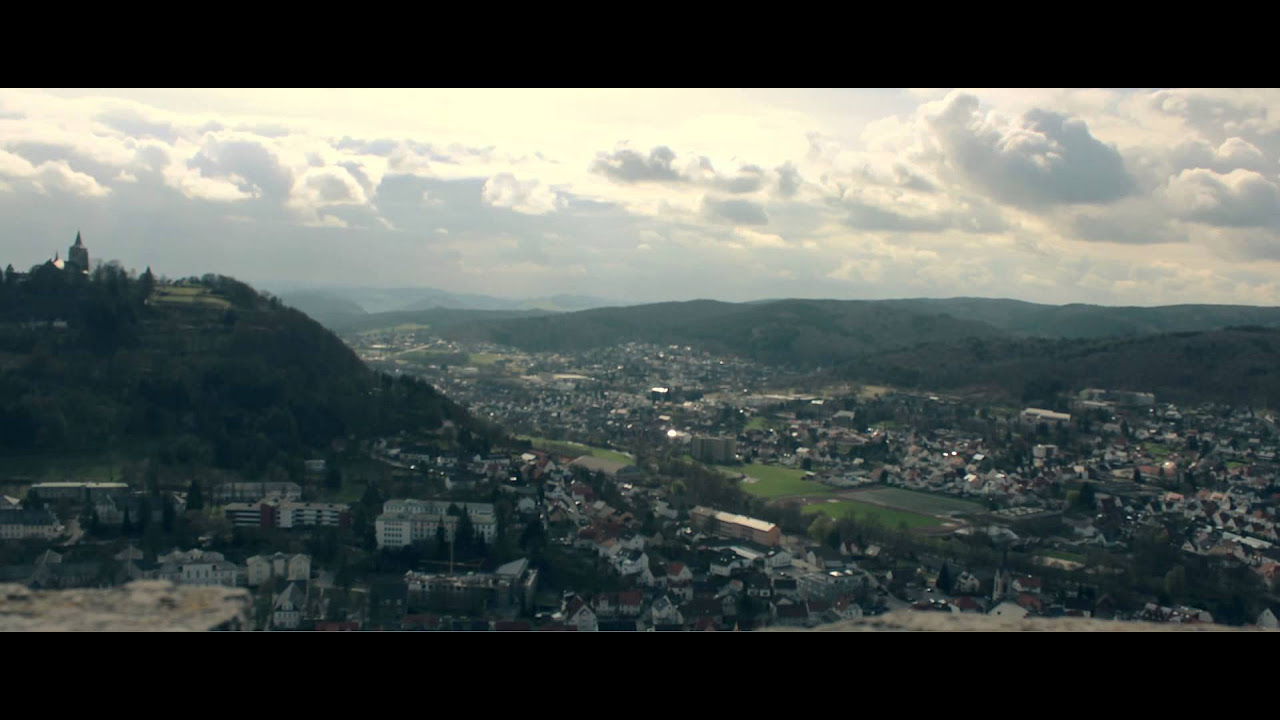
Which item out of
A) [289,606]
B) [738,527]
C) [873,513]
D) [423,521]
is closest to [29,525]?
[423,521]

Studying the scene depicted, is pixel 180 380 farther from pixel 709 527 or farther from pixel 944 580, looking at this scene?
pixel 944 580

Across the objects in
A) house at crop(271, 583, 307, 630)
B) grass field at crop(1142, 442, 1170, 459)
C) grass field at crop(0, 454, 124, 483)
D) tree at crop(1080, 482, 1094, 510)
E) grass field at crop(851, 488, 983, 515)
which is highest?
house at crop(271, 583, 307, 630)

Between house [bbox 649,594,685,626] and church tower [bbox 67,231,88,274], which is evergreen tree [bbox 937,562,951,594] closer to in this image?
house [bbox 649,594,685,626]

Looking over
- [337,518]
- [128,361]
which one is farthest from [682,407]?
[337,518]

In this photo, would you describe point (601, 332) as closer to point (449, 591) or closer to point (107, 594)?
point (449, 591)

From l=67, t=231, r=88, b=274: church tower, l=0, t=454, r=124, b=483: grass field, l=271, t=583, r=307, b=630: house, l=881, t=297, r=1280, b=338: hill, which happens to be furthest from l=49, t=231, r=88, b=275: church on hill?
l=881, t=297, r=1280, b=338: hill

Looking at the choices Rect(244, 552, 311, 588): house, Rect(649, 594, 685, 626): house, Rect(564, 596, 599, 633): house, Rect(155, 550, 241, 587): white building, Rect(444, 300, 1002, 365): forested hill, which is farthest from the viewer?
Rect(444, 300, 1002, 365): forested hill
